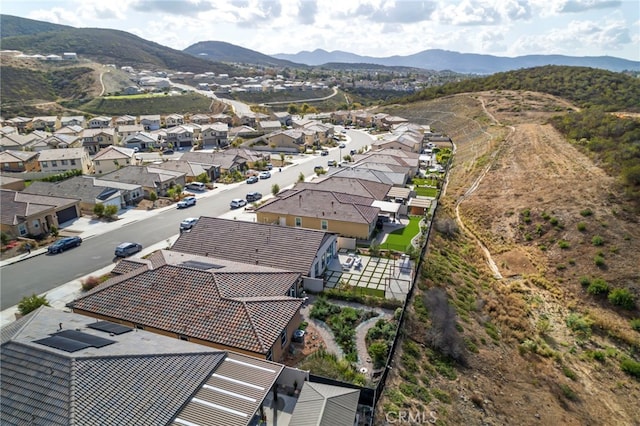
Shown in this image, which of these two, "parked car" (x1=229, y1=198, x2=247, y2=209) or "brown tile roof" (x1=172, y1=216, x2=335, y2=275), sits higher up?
"brown tile roof" (x1=172, y1=216, x2=335, y2=275)

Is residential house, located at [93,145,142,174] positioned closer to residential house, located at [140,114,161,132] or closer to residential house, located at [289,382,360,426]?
residential house, located at [140,114,161,132]

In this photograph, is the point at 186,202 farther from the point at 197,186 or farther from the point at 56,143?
the point at 56,143

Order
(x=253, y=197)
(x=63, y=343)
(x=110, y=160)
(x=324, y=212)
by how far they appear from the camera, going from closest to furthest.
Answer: (x=63, y=343)
(x=324, y=212)
(x=253, y=197)
(x=110, y=160)

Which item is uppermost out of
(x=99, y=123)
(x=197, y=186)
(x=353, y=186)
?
(x=353, y=186)

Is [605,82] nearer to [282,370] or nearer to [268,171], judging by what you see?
[268,171]

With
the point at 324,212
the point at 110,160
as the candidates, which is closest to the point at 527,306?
the point at 324,212

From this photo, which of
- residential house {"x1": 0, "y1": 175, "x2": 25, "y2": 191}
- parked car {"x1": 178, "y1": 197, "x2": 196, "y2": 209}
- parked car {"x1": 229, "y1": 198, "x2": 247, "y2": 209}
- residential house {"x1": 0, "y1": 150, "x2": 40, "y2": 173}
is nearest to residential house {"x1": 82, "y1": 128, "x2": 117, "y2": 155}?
residential house {"x1": 0, "y1": 150, "x2": 40, "y2": 173}
